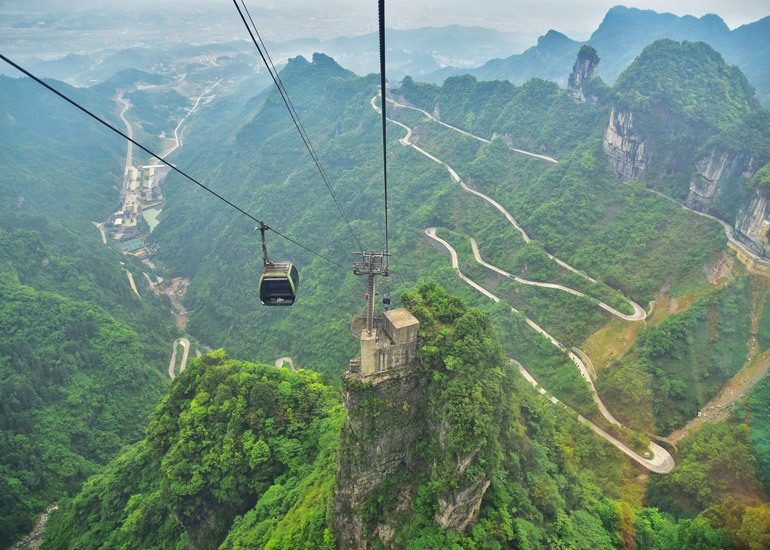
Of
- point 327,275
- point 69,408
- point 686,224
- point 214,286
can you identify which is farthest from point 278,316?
point 686,224

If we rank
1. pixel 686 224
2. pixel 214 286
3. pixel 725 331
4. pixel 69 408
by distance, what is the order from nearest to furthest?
pixel 725 331 → pixel 69 408 → pixel 686 224 → pixel 214 286

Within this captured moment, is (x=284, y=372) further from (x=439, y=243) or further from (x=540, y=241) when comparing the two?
(x=540, y=241)

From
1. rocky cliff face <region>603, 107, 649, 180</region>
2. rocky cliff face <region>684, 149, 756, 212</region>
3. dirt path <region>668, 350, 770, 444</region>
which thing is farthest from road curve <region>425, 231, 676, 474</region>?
rocky cliff face <region>603, 107, 649, 180</region>

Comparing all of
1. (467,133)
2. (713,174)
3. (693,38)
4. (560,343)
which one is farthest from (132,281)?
(693,38)

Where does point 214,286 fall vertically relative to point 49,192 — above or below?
below

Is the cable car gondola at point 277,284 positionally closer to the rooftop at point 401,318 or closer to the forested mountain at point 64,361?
the rooftop at point 401,318

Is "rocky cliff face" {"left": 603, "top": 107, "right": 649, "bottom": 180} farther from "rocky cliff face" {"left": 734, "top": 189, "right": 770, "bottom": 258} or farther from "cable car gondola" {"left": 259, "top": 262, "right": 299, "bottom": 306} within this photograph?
"cable car gondola" {"left": 259, "top": 262, "right": 299, "bottom": 306}
